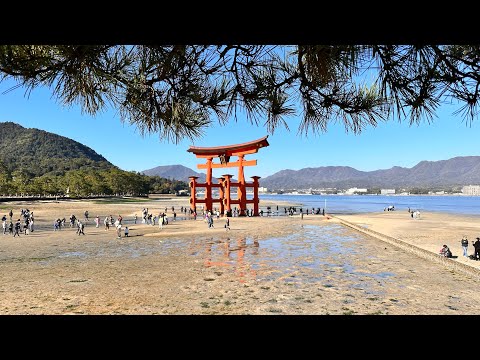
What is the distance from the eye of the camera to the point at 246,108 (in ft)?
8.84

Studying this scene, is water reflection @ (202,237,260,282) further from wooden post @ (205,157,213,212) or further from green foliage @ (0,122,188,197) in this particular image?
green foliage @ (0,122,188,197)

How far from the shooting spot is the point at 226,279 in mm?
9242

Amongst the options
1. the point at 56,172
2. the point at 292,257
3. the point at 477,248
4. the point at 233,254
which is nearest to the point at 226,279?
the point at 233,254

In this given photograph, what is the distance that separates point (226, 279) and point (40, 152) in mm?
140884

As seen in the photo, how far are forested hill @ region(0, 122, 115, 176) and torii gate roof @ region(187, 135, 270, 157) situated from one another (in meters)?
70.0

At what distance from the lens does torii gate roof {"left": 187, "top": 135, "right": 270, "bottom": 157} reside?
96.0 feet

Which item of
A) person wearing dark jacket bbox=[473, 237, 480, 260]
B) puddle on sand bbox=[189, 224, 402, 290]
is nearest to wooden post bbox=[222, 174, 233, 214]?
puddle on sand bbox=[189, 224, 402, 290]

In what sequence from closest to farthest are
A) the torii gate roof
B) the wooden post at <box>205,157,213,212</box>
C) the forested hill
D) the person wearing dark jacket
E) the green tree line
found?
the person wearing dark jacket < the torii gate roof < the wooden post at <box>205,157,213,212</box> < the green tree line < the forested hill

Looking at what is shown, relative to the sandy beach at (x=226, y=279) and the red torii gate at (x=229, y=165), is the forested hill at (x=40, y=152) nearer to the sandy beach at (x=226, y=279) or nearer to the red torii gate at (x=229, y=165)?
the red torii gate at (x=229, y=165)

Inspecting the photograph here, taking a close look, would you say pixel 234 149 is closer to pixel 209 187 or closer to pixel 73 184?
pixel 209 187
